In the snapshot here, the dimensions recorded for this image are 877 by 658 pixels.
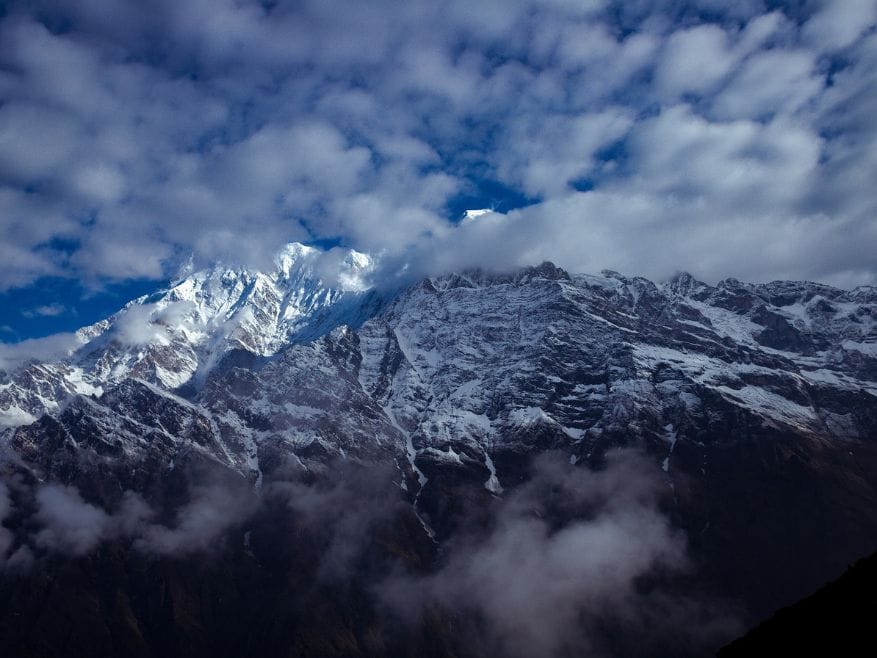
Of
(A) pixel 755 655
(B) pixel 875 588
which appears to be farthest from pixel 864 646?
(A) pixel 755 655

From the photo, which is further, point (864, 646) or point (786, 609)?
point (786, 609)

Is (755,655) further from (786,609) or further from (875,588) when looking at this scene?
(875,588)

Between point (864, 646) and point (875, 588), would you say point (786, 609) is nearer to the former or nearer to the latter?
point (875, 588)

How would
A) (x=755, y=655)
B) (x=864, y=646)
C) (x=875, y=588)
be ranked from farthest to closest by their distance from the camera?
(x=755, y=655)
(x=875, y=588)
(x=864, y=646)

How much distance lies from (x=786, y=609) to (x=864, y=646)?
54.2 feet

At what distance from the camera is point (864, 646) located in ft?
165

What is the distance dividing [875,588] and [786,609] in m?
10.1

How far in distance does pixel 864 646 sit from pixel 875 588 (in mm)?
9174

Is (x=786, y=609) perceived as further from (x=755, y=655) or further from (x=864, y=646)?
(x=864, y=646)

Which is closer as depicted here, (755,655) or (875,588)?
Answer: (875,588)

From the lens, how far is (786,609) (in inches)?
2608

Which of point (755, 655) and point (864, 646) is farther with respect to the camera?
point (755, 655)

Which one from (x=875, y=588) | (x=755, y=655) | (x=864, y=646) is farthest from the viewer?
(x=755, y=655)

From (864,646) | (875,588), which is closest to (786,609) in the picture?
(875,588)
